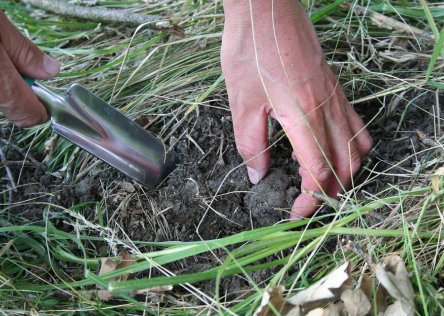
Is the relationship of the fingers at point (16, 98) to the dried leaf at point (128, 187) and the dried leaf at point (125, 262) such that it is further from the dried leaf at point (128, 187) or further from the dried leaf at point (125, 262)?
the dried leaf at point (125, 262)

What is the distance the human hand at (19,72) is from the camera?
1244 millimetres

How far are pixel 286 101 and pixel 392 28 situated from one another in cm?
56

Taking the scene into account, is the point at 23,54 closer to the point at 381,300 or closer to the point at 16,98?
the point at 16,98

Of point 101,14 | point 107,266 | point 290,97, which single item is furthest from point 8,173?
point 290,97

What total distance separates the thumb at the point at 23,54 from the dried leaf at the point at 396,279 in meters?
0.88

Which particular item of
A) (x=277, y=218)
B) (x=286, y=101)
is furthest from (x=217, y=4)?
(x=277, y=218)

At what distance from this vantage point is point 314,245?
1034mm

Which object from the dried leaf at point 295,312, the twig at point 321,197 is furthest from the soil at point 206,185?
the dried leaf at point 295,312

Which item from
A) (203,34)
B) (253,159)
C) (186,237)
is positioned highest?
(203,34)

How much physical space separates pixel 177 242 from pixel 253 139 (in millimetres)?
295

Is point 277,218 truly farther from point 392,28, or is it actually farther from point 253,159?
point 392,28

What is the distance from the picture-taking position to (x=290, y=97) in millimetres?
1232

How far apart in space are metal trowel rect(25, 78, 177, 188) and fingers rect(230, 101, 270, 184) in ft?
0.67

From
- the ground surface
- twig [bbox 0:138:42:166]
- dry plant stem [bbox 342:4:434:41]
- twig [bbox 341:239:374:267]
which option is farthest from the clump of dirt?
dry plant stem [bbox 342:4:434:41]
